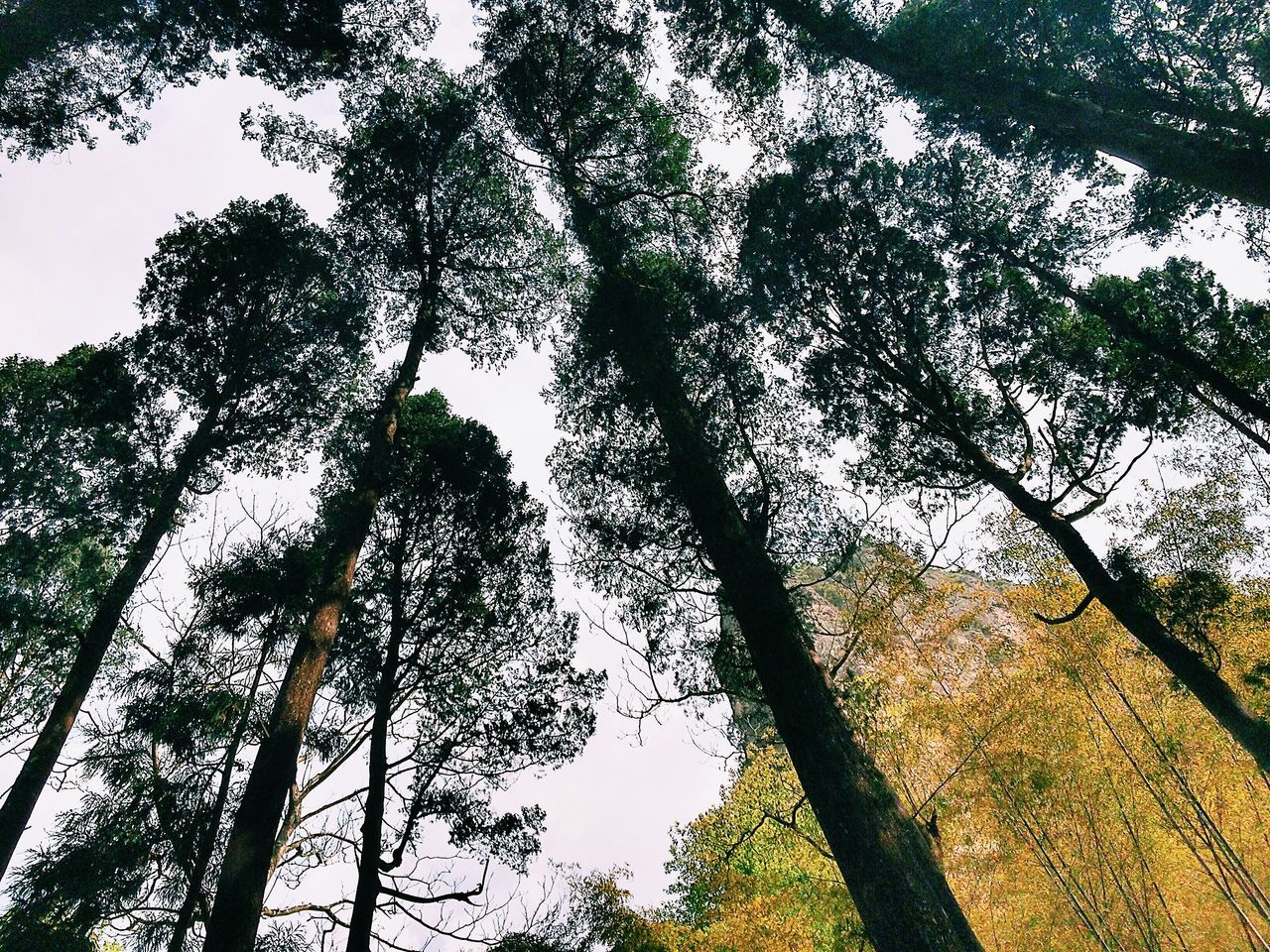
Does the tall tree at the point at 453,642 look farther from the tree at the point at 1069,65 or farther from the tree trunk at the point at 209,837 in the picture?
the tree at the point at 1069,65

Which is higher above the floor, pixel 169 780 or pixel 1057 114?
pixel 1057 114

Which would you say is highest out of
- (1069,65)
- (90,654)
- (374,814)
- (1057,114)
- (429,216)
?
(429,216)

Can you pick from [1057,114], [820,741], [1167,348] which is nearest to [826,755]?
[820,741]

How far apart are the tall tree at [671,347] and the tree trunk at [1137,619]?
4.00 m

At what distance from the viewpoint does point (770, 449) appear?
8.73 meters

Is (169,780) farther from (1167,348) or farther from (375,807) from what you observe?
(1167,348)

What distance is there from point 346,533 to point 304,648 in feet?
4.80

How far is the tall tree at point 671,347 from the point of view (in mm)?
3615

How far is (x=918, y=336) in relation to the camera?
9719 millimetres

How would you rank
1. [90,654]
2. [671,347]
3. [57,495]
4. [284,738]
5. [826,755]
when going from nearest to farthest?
[826,755]
[284,738]
[90,654]
[671,347]
[57,495]

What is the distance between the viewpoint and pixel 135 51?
759 centimetres

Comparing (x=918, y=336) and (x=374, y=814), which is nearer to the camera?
(x=374, y=814)

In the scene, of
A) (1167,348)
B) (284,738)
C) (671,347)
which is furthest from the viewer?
(1167,348)

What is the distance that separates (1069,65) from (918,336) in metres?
3.83
